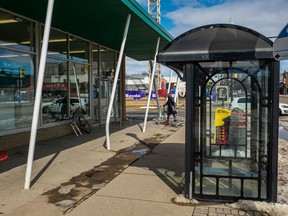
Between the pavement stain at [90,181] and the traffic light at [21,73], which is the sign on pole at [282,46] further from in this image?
the traffic light at [21,73]

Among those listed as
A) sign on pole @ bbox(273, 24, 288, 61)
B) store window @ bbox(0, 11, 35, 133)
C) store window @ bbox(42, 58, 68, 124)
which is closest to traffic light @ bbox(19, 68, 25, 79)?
store window @ bbox(0, 11, 35, 133)

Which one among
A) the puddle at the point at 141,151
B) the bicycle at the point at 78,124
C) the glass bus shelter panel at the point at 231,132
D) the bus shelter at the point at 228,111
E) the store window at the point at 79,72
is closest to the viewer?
the bus shelter at the point at 228,111

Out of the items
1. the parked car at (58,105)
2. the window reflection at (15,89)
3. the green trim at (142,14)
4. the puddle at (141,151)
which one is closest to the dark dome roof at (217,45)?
the green trim at (142,14)

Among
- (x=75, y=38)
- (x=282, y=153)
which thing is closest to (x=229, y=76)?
(x=282, y=153)

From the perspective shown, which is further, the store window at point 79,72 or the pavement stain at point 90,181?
the store window at point 79,72

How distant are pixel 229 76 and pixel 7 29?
262 inches

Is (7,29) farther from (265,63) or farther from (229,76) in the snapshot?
(265,63)

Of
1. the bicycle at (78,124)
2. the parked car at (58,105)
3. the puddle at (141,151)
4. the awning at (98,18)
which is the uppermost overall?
the awning at (98,18)

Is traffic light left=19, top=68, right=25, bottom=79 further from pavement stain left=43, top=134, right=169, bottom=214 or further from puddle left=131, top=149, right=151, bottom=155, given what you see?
puddle left=131, top=149, right=151, bottom=155

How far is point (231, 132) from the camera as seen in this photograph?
18.2 feet

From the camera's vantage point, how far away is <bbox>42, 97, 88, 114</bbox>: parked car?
10.9 meters

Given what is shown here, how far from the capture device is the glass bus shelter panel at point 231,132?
4891 mm

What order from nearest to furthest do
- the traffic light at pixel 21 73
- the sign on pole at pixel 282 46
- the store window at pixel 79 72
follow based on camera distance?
the sign on pole at pixel 282 46
the traffic light at pixel 21 73
the store window at pixel 79 72

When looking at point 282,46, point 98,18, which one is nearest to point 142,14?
point 98,18
